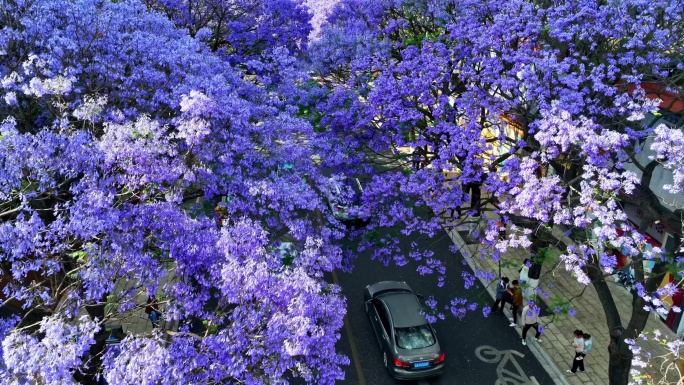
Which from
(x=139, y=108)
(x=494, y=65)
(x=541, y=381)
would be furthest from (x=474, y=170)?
(x=139, y=108)

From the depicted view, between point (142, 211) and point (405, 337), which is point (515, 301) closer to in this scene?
point (405, 337)

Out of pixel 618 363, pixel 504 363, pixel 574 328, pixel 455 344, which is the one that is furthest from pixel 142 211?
pixel 574 328

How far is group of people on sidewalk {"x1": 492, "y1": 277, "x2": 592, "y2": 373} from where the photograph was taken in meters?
14.3

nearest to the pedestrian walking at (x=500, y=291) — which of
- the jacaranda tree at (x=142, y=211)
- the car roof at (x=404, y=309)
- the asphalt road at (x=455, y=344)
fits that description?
the asphalt road at (x=455, y=344)

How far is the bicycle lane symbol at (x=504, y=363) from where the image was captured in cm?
1466

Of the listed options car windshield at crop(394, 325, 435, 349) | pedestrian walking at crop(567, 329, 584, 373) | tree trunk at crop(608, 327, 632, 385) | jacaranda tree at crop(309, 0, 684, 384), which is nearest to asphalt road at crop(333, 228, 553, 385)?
pedestrian walking at crop(567, 329, 584, 373)

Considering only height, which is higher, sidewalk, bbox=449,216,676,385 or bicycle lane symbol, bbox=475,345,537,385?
sidewalk, bbox=449,216,676,385

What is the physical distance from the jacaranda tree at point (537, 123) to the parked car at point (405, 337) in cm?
143

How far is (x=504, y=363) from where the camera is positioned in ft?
50.2

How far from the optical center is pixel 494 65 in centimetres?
1392

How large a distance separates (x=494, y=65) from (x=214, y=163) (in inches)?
311

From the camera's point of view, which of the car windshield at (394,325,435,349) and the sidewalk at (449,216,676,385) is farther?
the sidewalk at (449,216,676,385)

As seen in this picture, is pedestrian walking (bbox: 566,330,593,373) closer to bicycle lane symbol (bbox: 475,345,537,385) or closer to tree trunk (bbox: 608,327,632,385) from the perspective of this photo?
tree trunk (bbox: 608,327,632,385)

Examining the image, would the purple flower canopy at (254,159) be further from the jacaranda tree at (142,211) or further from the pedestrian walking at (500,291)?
the pedestrian walking at (500,291)
